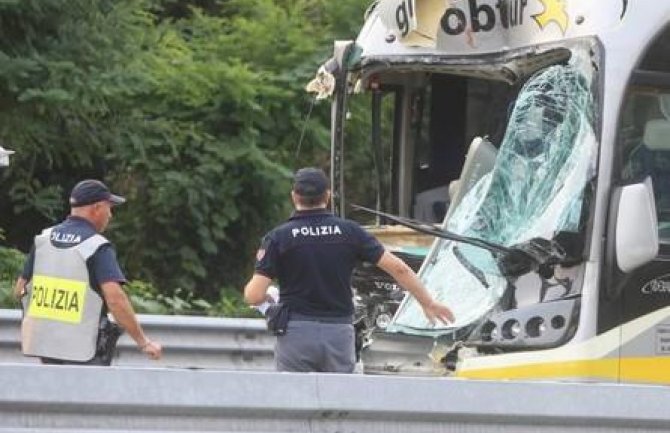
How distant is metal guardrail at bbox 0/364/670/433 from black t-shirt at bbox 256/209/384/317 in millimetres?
2273

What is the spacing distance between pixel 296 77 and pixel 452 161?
670 cm

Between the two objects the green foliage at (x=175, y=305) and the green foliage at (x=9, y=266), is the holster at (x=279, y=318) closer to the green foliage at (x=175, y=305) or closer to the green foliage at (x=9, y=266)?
the green foliage at (x=175, y=305)

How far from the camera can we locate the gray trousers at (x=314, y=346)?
23.2ft

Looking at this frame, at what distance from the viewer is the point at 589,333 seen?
7.35 meters

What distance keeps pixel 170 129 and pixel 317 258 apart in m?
8.62

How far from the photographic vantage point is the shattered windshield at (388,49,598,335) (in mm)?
7602

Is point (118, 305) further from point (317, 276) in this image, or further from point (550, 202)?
point (550, 202)

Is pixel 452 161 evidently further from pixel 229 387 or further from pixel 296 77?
pixel 296 77

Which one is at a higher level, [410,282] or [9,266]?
[410,282]

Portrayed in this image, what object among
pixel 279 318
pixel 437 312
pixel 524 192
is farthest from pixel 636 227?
pixel 279 318

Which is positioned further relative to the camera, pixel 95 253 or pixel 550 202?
pixel 550 202

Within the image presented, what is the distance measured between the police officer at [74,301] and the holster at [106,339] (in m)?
0.01

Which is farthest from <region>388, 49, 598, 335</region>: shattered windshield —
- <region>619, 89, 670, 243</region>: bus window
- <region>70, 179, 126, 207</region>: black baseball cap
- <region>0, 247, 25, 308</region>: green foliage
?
<region>0, 247, 25, 308</region>: green foliage

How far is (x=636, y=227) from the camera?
7.18m
